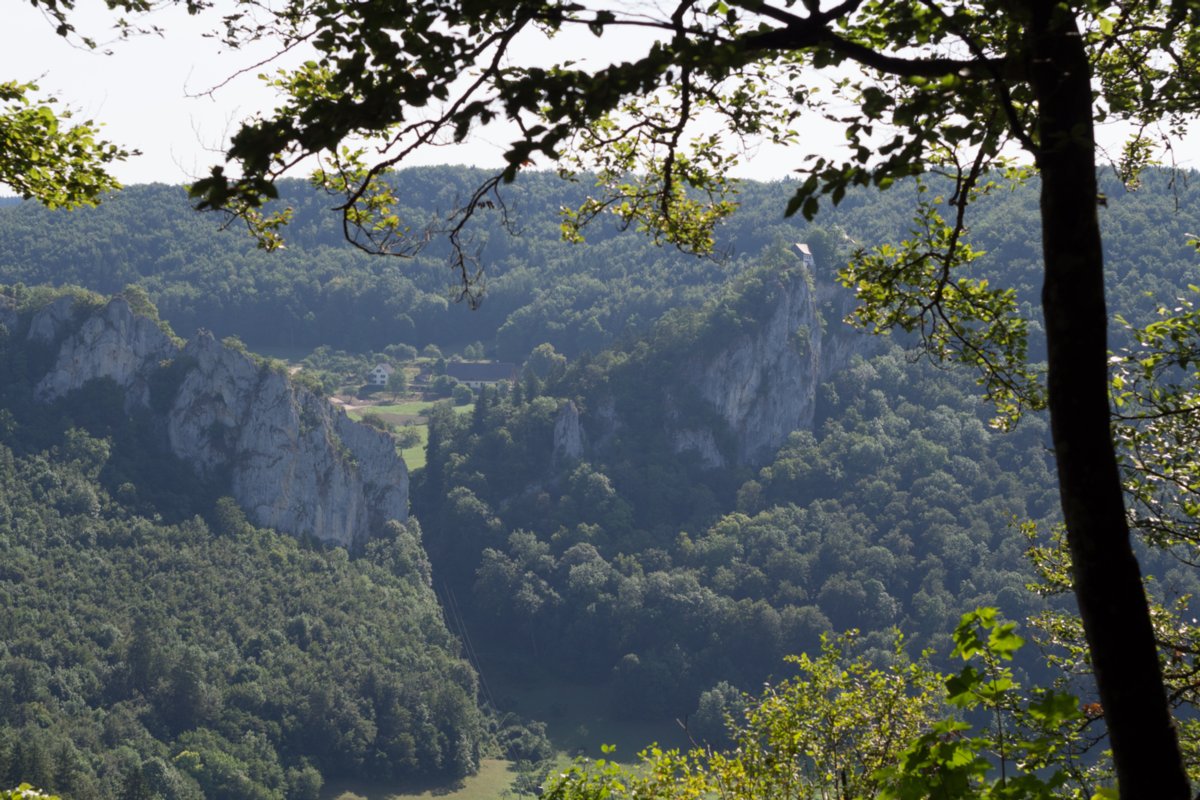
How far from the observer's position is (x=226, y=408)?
261 feet

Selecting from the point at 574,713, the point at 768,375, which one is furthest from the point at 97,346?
the point at 768,375

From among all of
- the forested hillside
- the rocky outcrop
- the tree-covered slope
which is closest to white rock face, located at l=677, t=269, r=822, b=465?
the forested hillside

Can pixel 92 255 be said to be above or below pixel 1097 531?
above

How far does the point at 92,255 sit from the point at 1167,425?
129828 millimetres

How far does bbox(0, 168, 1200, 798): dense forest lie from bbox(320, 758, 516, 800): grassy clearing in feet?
3.24

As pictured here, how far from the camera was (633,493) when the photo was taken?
102 metres

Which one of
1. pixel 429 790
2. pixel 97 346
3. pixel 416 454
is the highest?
pixel 97 346

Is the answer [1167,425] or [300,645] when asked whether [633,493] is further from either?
[1167,425]

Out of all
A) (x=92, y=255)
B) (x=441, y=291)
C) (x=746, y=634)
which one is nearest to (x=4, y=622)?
(x=746, y=634)

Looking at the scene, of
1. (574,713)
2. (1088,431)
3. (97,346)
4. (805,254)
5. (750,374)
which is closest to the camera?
(1088,431)

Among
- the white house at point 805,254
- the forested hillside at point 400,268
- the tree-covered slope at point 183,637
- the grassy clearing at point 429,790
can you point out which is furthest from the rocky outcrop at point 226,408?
the white house at point 805,254

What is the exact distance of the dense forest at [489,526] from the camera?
62312mm

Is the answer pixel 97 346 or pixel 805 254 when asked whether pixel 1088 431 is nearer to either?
pixel 97 346

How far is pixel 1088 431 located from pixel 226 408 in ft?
262
